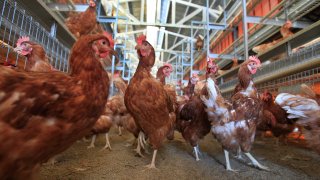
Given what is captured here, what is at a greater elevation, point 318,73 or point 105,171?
point 318,73

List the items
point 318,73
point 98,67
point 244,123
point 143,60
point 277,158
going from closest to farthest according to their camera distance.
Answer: point 98,67
point 244,123
point 143,60
point 277,158
point 318,73

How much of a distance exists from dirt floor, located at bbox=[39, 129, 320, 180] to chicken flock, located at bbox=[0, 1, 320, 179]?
0.14m

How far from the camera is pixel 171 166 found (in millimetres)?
1949

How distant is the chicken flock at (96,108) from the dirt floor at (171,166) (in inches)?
5.5

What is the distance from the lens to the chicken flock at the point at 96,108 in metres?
0.85

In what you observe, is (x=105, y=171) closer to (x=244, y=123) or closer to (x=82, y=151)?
(x=82, y=151)

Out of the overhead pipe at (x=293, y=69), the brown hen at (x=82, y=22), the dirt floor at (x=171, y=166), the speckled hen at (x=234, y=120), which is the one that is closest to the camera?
the dirt floor at (x=171, y=166)

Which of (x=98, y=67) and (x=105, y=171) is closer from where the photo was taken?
(x=98, y=67)

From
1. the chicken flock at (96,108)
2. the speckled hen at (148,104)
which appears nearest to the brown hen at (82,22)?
the chicken flock at (96,108)

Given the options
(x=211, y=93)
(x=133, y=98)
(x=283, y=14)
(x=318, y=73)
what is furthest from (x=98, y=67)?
(x=283, y=14)

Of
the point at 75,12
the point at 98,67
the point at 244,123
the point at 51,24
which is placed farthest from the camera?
the point at 75,12

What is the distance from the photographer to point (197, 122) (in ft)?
7.85

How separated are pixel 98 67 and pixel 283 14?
382cm

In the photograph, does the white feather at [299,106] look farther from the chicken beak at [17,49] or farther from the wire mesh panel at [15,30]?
the wire mesh panel at [15,30]
